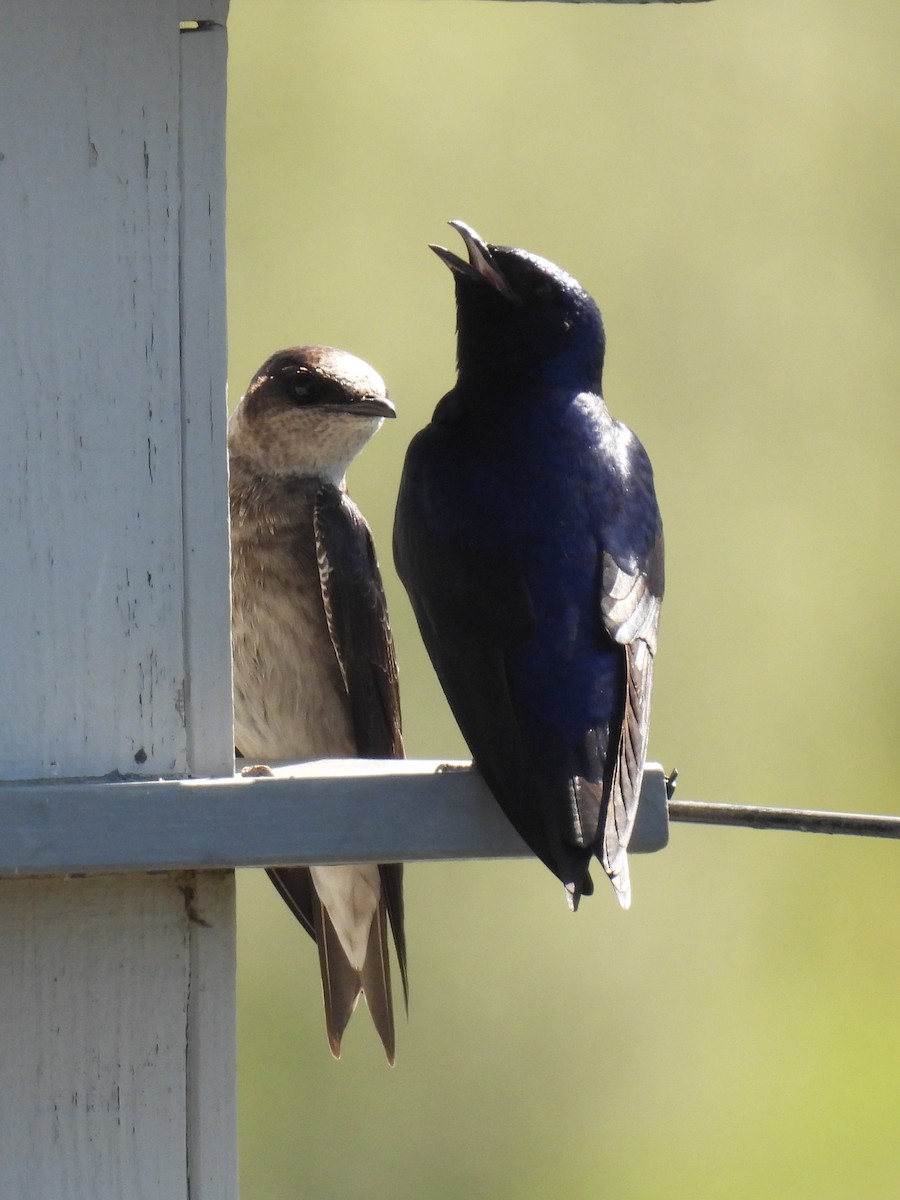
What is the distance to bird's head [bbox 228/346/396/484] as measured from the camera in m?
2.06

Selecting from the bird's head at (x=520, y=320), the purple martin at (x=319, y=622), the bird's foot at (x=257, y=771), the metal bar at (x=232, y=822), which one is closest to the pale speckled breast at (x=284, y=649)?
the purple martin at (x=319, y=622)

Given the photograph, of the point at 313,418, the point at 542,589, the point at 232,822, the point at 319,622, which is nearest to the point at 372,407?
the point at 313,418

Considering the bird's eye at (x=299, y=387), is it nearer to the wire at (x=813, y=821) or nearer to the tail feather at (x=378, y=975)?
the tail feather at (x=378, y=975)

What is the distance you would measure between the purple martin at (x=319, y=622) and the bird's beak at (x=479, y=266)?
0.24 m

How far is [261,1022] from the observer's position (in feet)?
16.2

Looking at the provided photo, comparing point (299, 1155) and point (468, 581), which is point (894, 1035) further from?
point (468, 581)

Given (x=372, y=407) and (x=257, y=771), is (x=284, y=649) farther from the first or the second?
(x=257, y=771)

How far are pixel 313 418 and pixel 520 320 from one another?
0.34 m

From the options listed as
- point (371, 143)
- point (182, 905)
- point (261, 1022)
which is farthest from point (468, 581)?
point (371, 143)

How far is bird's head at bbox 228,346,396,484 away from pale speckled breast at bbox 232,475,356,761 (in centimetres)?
8

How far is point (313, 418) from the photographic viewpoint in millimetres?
2064

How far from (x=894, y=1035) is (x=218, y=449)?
5404 millimetres

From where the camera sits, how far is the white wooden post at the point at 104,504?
1330 mm

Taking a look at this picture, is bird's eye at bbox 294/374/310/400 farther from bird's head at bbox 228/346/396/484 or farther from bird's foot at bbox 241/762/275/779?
bird's foot at bbox 241/762/275/779
